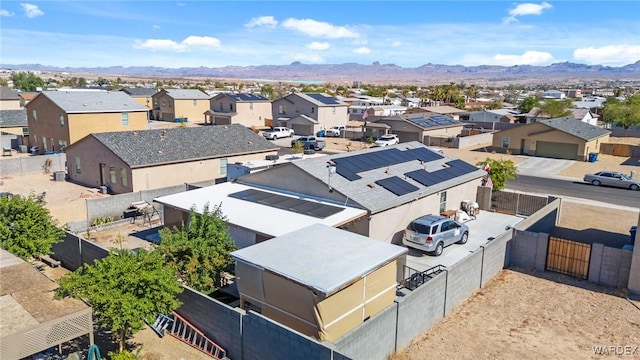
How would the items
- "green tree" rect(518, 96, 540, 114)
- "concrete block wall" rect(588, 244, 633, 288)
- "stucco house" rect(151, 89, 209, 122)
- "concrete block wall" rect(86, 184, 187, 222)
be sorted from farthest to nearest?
"green tree" rect(518, 96, 540, 114) → "stucco house" rect(151, 89, 209, 122) → "concrete block wall" rect(86, 184, 187, 222) → "concrete block wall" rect(588, 244, 633, 288)

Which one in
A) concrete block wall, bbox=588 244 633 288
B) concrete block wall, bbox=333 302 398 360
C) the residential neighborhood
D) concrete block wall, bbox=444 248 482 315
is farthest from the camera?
concrete block wall, bbox=588 244 633 288

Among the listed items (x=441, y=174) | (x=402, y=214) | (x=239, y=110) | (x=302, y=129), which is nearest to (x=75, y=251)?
(x=402, y=214)

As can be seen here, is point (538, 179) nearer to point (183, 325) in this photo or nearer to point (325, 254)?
point (325, 254)

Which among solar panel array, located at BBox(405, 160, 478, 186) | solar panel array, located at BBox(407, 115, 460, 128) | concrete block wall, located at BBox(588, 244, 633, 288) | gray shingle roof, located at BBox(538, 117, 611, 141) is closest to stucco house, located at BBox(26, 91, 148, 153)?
solar panel array, located at BBox(407, 115, 460, 128)

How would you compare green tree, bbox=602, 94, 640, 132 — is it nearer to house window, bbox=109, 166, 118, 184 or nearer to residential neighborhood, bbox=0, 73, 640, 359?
residential neighborhood, bbox=0, 73, 640, 359

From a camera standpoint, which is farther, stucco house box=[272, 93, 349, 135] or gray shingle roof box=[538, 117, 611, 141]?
stucco house box=[272, 93, 349, 135]
